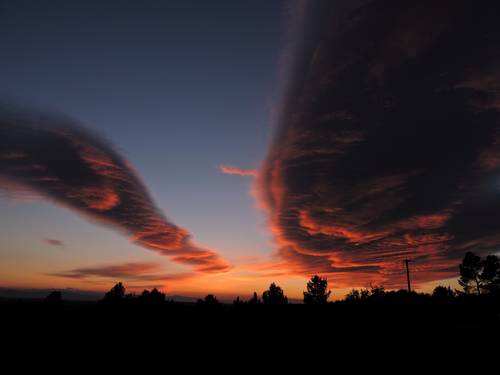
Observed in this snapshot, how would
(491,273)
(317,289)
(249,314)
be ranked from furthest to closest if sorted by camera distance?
(317,289) → (491,273) → (249,314)

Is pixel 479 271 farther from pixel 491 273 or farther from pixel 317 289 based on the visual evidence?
pixel 317 289

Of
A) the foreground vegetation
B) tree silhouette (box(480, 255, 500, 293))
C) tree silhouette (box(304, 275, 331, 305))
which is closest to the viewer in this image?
the foreground vegetation

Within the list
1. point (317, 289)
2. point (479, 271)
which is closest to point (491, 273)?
point (479, 271)

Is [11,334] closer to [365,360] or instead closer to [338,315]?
[365,360]

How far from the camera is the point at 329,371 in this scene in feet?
42.5

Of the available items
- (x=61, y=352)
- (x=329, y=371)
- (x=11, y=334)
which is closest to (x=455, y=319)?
(x=329, y=371)

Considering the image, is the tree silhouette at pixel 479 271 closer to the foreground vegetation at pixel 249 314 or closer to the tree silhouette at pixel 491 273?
the tree silhouette at pixel 491 273

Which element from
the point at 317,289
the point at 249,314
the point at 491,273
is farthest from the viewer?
the point at 317,289

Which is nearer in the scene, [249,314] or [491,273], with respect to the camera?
[249,314]

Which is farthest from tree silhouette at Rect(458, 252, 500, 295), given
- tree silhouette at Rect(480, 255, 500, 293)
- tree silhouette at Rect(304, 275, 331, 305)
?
tree silhouette at Rect(304, 275, 331, 305)

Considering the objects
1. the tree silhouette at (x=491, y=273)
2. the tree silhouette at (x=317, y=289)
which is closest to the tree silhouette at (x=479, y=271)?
the tree silhouette at (x=491, y=273)

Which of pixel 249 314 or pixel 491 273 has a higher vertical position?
pixel 491 273

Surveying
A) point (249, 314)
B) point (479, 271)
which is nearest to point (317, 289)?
point (479, 271)

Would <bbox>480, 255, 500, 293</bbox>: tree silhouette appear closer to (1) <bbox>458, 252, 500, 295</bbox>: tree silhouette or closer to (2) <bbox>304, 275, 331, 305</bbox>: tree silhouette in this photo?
(1) <bbox>458, 252, 500, 295</bbox>: tree silhouette
